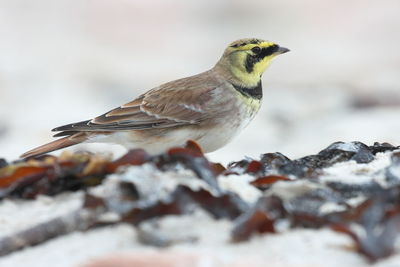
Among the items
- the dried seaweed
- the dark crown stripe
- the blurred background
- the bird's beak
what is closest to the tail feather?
the dark crown stripe

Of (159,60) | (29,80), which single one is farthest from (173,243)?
(159,60)

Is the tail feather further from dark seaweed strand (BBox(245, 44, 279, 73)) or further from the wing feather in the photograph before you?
dark seaweed strand (BBox(245, 44, 279, 73))

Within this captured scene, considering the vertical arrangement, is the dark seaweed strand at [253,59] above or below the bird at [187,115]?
above

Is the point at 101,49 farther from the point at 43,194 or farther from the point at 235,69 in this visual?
the point at 43,194

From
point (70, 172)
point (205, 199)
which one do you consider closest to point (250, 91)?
point (70, 172)

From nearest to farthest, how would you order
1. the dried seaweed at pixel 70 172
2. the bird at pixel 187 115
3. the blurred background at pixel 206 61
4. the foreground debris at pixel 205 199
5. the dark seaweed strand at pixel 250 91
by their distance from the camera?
1. the foreground debris at pixel 205 199
2. the dried seaweed at pixel 70 172
3. the bird at pixel 187 115
4. the dark seaweed strand at pixel 250 91
5. the blurred background at pixel 206 61

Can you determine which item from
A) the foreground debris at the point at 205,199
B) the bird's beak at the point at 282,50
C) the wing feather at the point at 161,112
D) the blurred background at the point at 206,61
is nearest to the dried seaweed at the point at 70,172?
the foreground debris at the point at 205,199

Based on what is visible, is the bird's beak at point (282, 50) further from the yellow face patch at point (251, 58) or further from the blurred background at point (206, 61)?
the blurred background at point (206, 61)
